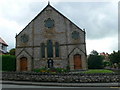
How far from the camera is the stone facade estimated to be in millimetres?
34125

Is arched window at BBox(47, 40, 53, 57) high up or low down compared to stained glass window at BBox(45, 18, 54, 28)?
down

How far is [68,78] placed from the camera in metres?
19.9

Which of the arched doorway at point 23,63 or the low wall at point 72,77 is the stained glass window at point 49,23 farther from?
the low wall at point 72,77

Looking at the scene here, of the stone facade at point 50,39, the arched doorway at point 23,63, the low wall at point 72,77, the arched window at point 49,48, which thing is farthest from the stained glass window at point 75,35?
the low wall at point 72,77

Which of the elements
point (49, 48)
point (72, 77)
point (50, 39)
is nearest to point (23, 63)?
point (49, 48)

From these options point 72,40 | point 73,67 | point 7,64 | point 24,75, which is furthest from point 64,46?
point 24,75

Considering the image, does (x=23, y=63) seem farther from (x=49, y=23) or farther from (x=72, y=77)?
(x=72, y=77)

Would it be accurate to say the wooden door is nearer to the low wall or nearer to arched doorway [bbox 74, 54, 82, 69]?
arched doorway [bbox 74, 54, 82, 69]

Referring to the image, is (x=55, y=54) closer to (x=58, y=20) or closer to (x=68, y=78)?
(x=58, y=20)

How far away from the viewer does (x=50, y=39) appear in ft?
118

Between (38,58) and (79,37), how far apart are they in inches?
370

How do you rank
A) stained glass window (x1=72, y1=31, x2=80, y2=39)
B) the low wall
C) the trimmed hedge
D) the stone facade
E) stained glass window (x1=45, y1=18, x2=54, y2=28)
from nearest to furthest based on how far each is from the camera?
the low wall → the trimmed hedge → the stone facade → stained glass window (x1=72, y1=31, x2=80, y2=39) → stained glass window (x1=45, y1=18, x2=54, y2=28)

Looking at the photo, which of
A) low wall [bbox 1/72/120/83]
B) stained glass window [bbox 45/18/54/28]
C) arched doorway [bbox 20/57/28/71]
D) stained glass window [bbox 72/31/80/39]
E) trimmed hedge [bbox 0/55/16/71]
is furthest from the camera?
stained glass window [bbox 45/18/54/28]

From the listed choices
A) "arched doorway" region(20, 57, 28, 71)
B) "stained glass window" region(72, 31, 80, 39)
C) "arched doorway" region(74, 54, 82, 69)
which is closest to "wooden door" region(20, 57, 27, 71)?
"arched doorway" region(20, 57, 28, 71)
